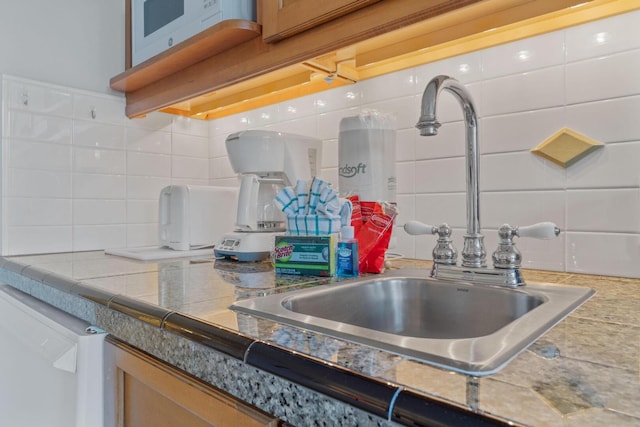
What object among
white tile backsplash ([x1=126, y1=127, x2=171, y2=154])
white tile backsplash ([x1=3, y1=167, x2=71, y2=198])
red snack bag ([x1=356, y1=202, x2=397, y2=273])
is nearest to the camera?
red snack bag ([x1=356, y1=202, x2=397, y2=273])

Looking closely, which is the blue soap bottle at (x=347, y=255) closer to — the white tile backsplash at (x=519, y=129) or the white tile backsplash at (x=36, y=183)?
the white tile backsplash at (x=519, y=129)

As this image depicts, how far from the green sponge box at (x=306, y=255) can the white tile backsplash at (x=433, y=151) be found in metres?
0.42

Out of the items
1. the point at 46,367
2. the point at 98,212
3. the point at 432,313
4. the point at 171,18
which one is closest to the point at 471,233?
Answer: the point at 432,313

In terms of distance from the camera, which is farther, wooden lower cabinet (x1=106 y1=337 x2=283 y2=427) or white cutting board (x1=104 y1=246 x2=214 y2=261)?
white cutting board (x1=104 y1=246 x2=214 y2=261)

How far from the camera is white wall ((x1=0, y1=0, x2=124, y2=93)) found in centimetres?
144

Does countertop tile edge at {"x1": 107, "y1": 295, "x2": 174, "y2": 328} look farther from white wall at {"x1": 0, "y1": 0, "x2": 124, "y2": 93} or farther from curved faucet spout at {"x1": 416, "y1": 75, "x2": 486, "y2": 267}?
white wall at {"x1": 0, "y1": 0, "x2": 124, "y2": 93}

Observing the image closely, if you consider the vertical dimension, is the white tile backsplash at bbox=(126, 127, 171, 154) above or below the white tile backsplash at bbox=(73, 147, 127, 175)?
above

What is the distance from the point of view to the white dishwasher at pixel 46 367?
0.72 meters

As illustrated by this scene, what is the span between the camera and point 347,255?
2.95 ft

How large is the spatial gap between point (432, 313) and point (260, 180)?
0.59 metres

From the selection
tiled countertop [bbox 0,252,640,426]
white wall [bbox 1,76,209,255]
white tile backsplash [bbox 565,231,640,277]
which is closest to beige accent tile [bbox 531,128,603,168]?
white tile backsplash [bbox 565,231,640,277]

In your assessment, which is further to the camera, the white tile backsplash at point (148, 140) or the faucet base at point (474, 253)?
the white tile backsplash at point (148, 140)

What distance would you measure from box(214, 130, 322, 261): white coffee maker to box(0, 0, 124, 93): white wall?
2.60 ft

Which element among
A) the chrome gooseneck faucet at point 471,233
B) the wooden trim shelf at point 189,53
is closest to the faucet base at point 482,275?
the chrome gooseneck faucet at point 471,233
